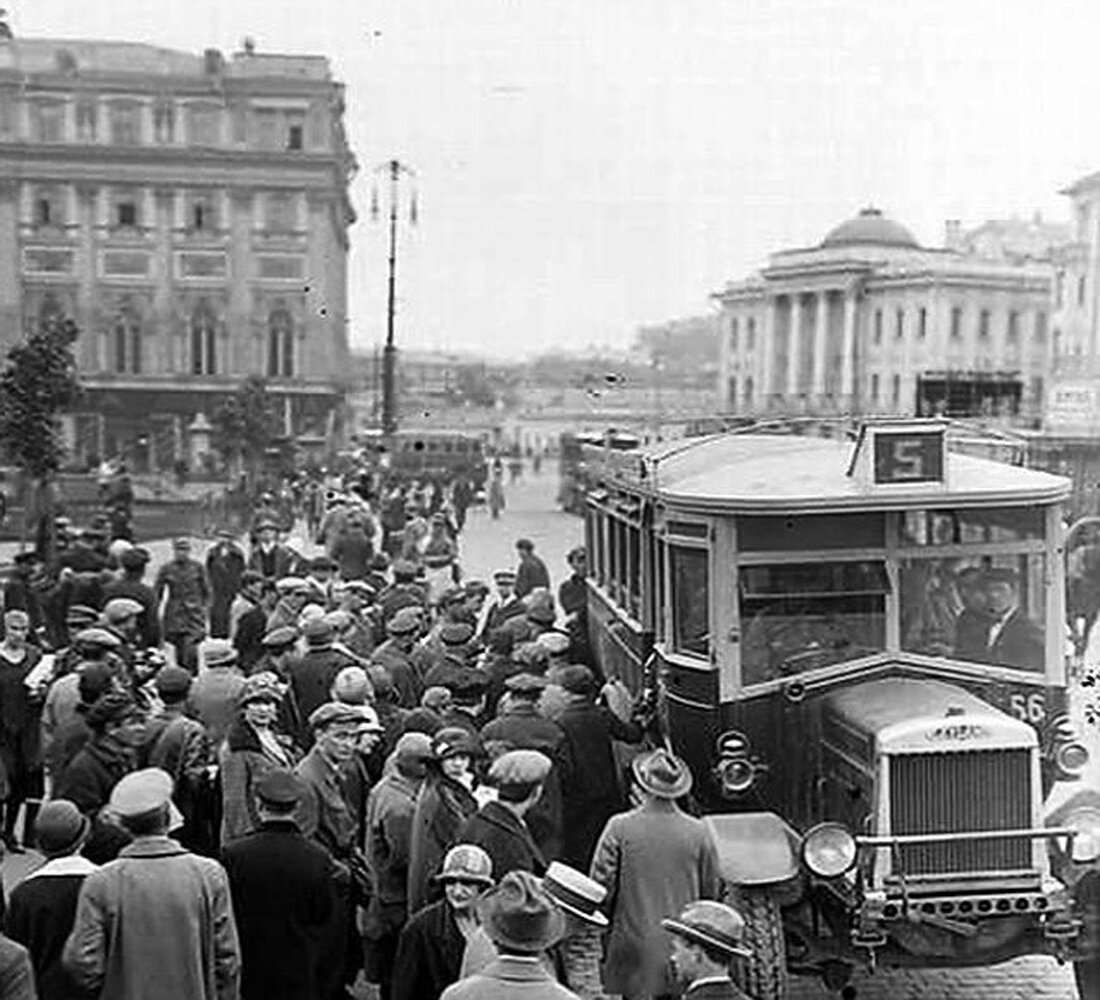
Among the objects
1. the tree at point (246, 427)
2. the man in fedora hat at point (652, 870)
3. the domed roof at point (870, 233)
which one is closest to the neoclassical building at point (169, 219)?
the tree at point (246, 427)

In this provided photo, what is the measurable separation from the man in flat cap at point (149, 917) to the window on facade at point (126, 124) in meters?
32.4

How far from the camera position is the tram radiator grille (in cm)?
674

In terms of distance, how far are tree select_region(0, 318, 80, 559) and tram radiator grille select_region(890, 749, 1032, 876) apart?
58.7ft

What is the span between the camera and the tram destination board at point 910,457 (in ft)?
24.5

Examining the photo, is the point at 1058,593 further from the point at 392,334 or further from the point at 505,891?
the point at 392,334

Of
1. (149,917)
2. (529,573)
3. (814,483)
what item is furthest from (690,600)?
(529,573)

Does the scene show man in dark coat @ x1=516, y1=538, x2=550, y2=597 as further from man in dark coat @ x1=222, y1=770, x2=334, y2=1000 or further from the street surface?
man in dark coat @ x1=222, y1=770, x2=334, y2=1000

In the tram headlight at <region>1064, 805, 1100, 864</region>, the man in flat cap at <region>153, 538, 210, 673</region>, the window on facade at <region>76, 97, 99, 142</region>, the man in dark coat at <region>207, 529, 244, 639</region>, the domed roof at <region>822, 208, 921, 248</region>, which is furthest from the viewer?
the domed roof at <region>822, 208, 921, 248</region>

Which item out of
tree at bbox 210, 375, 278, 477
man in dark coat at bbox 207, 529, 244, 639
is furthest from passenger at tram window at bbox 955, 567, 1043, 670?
tree at bbox 210, 375, 278, 477

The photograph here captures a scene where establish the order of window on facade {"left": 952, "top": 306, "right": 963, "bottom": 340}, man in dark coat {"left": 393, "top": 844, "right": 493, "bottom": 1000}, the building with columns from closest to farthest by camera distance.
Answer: man in dark coat {"left": 393, "top": 844, "right": 493, "bottom": 1000} → the building with columns → window on facade {"left": 952, "top": 306, "right": 963, "bottom": 340}

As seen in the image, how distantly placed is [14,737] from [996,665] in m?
5.47

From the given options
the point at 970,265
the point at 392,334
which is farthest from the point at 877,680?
the point at 970,265

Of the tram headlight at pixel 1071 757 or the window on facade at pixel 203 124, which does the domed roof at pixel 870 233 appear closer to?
the window on facade at pixel 203 124

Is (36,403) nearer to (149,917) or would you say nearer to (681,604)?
(681,604)
